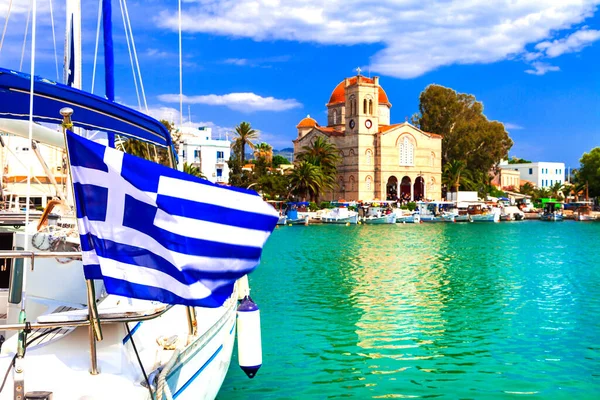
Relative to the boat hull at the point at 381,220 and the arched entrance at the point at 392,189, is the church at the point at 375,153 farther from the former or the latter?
the boat hull at the point at 381,220

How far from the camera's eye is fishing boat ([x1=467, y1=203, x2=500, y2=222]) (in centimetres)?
8156

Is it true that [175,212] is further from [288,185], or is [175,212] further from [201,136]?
[201,136]

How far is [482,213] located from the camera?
84.1 meters

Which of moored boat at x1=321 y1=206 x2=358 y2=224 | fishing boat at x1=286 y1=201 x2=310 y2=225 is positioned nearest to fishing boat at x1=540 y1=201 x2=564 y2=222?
moored boat at x1=321 y1=206 x2=358 y2=224

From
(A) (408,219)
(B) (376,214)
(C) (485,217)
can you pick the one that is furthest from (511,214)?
(B) (376,214)

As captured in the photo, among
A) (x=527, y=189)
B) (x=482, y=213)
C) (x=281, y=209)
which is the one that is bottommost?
(x=482, y=213)

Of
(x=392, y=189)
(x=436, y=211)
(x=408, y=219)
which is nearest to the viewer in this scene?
(x=408, y=219)

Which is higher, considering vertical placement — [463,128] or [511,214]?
[463,128]

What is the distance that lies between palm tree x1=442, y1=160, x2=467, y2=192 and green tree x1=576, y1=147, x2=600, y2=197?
56.4ft

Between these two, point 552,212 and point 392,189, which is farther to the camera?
point 392,189

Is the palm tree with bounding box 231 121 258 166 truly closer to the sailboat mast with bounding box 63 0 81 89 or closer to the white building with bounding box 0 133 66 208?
the white building with bounding box 0 133 66 208

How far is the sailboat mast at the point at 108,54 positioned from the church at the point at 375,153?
76281 millimetres

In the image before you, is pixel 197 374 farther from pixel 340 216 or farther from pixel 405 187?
pixel 405 187

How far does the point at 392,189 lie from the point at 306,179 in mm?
24186
